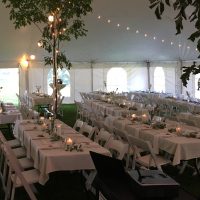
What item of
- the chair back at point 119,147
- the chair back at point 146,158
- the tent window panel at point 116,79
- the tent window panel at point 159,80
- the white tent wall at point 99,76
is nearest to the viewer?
the chair back at point 119,147

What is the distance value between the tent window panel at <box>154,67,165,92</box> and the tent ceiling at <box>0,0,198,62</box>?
135cm

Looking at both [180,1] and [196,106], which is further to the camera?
[196,106]

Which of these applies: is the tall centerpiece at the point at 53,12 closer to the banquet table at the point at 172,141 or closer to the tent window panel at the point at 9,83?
the banquet table at the point at 172,141

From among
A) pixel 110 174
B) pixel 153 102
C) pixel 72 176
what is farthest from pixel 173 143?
pixel 153 102

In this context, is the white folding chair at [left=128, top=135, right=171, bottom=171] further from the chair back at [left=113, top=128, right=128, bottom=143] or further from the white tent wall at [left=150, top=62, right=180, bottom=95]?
the white tent wall at [left=150, top=62, right=180, bottom=95]

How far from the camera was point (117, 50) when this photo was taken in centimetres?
1864

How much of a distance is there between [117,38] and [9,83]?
222 inches

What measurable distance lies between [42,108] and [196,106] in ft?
20.0

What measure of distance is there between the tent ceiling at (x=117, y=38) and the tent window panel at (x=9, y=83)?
111 centimetres

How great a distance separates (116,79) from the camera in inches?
818

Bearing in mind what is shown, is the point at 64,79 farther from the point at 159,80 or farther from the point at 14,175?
the point at 14,175

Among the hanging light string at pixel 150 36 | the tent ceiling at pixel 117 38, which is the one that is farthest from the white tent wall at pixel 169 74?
the hanging light string at pixel 150 36

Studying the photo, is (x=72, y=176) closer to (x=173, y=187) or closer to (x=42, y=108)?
(x=173, y=187)

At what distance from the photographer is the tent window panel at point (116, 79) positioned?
2069 centimetres
